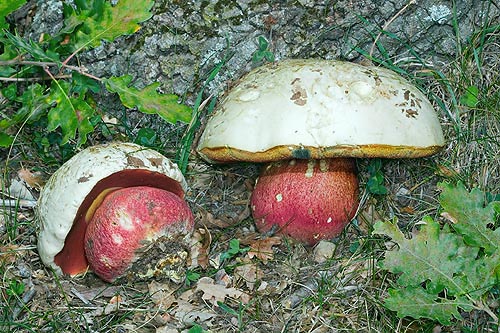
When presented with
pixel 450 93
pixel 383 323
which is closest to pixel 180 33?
pixel 450 93

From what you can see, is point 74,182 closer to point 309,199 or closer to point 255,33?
point 309,199

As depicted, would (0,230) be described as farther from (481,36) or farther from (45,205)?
(481,36)

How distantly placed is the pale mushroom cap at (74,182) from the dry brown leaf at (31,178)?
0.32 meters

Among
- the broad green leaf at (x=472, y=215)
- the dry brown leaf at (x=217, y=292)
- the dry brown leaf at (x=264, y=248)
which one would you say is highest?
the broad green leaf at (x=472, y=215)

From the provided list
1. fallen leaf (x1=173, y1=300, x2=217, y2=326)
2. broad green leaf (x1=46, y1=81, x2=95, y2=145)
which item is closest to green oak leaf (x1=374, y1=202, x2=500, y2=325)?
fallen leaf (x1=173, y1=300, x2=217, y2=326)

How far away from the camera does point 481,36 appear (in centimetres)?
283

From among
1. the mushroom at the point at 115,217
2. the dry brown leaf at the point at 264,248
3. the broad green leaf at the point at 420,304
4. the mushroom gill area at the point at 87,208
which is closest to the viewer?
the broad green leaf at the point at 420,304

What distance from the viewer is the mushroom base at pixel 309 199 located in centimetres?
254

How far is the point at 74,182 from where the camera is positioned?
2.28 meters

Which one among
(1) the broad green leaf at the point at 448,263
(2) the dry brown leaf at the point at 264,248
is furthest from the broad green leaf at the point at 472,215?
(2) the dry brown leaf at the point at 264,248

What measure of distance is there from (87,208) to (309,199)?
776 millimetres

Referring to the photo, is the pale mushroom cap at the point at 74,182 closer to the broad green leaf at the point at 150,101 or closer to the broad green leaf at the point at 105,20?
the broad green leaf at the point at 150,101

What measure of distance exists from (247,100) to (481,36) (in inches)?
41.3

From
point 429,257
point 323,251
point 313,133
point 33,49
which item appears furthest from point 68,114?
point 429,257
